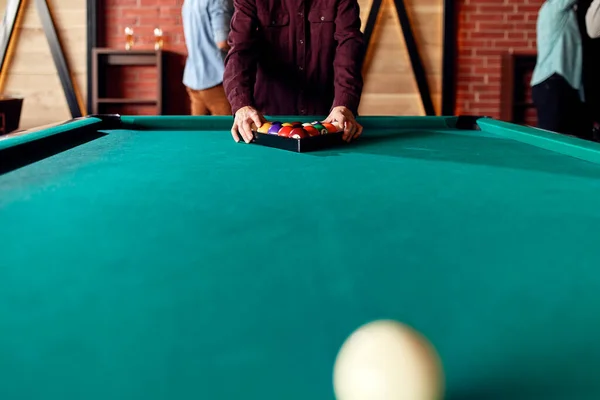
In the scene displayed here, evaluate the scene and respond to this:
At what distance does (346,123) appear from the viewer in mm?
1984

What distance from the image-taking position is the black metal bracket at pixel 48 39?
4.68m

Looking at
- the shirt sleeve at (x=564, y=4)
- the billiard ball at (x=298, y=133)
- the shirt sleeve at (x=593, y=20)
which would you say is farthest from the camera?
the shirt sleeve at (x=564, y=4)

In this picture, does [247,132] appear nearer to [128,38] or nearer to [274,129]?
[274,129]

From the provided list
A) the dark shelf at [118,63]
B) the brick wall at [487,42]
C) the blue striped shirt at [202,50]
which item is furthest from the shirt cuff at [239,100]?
the brick wall at [487,42]

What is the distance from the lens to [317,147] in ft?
6.08

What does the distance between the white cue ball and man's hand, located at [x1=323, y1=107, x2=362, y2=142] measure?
4.91 ft

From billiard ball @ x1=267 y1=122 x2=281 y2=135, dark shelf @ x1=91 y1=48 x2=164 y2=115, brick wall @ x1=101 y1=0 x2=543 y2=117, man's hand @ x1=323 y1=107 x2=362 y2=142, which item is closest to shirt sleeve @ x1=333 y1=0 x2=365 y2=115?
man's hand @ x1=323 y1=107 x2=362 y2=142

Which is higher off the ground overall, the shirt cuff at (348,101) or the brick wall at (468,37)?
the brick wall at (468,37)

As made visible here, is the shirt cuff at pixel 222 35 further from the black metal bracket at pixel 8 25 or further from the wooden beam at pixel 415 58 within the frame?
the black metal bracket at pixel 8 25

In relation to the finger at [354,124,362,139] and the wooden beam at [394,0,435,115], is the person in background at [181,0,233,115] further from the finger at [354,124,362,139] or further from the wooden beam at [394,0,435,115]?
the finger at [354,124,362,139]

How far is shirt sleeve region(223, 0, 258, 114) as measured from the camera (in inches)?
90.4

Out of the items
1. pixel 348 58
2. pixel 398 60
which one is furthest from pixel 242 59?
pixel 398 60

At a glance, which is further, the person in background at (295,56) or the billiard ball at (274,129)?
the person in background at (295,56)

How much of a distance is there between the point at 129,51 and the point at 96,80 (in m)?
0.38
